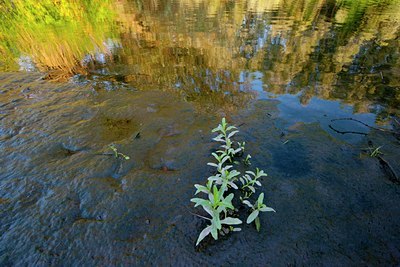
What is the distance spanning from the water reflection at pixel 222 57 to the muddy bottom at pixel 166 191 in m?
1.27

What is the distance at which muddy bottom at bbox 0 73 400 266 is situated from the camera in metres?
1.99

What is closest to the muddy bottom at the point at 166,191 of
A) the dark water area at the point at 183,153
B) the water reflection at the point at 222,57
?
the dark water area at the point at 183,153

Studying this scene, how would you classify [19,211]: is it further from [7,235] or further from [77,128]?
[77,128]

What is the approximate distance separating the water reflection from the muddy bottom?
1267 mm

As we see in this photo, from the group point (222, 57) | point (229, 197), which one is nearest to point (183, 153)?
point (229, 197)

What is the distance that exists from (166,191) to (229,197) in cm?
79

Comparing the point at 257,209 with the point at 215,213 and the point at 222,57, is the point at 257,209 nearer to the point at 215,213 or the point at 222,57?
the point at 215,213

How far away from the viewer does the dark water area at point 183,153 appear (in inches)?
80.0

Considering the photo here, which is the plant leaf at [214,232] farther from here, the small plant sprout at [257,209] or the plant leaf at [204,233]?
the small plant sprout at [257,209]

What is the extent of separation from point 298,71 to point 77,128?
5288 mm

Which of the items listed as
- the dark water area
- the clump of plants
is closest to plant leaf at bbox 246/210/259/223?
the clump of plants

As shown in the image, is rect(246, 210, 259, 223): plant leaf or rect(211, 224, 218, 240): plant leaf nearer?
rect(211, 224, 218, 240): plant leaf

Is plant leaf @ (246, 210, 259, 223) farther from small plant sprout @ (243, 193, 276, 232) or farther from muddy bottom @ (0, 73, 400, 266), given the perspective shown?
muddy bottom @ (0, 73, 400, 266)

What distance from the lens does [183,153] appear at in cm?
314
